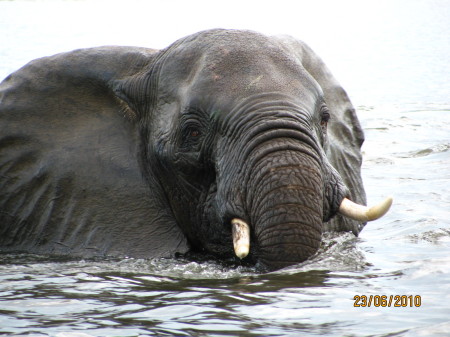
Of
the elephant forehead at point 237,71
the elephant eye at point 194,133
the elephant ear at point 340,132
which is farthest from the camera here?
the elephant ear at point 340,132

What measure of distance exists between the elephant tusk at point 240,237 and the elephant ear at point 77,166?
881 mm

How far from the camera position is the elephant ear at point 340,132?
24.7 feet

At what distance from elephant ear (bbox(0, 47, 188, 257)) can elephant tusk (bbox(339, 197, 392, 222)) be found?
1.16m

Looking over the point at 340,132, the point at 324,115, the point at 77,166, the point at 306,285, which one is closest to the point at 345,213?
the point at 306,285

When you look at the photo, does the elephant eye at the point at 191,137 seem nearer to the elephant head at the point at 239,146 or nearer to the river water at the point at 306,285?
the elephant head at the point at 239,146

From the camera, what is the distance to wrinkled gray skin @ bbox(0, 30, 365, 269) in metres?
6.07

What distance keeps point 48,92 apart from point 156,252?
1.43 metres

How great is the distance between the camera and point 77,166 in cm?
736

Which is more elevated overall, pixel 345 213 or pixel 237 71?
pixel 237 71

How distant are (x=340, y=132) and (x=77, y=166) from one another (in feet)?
6.38

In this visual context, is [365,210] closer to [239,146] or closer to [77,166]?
[239,146]
